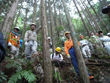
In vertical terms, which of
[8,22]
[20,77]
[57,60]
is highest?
[8,22]

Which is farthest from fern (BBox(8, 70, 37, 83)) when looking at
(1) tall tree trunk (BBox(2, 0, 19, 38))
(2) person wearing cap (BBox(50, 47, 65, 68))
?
(1) tall tree trunk (BBox(2, 0, 19, 38))

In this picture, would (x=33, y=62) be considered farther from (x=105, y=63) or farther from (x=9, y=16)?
(x=105, y=63)

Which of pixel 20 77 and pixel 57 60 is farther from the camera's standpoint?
pixel 57 60

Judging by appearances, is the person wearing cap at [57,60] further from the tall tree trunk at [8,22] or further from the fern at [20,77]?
the tall tree trunk at [8,22]

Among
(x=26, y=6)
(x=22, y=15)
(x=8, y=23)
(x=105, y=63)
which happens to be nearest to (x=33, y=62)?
(x=8, y=23)

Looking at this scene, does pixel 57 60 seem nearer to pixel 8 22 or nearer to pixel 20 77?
pixel 20 77

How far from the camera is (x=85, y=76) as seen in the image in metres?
2.44

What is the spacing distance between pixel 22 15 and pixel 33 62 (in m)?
14.4

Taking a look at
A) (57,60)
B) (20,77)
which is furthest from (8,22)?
(57,60)

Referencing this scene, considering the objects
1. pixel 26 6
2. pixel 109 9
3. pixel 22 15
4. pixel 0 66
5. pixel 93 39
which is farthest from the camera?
pixel 22 15

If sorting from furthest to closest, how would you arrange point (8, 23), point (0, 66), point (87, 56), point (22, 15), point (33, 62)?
1. point (22, 15)
2. point (87, 56)
3. point (8, 23)
4. point (33, 62)
5. point (0, 66)

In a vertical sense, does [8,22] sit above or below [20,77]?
above

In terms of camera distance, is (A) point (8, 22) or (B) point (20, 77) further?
(A) point (8, 22)

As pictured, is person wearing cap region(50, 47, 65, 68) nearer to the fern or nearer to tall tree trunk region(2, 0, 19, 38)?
the fern
